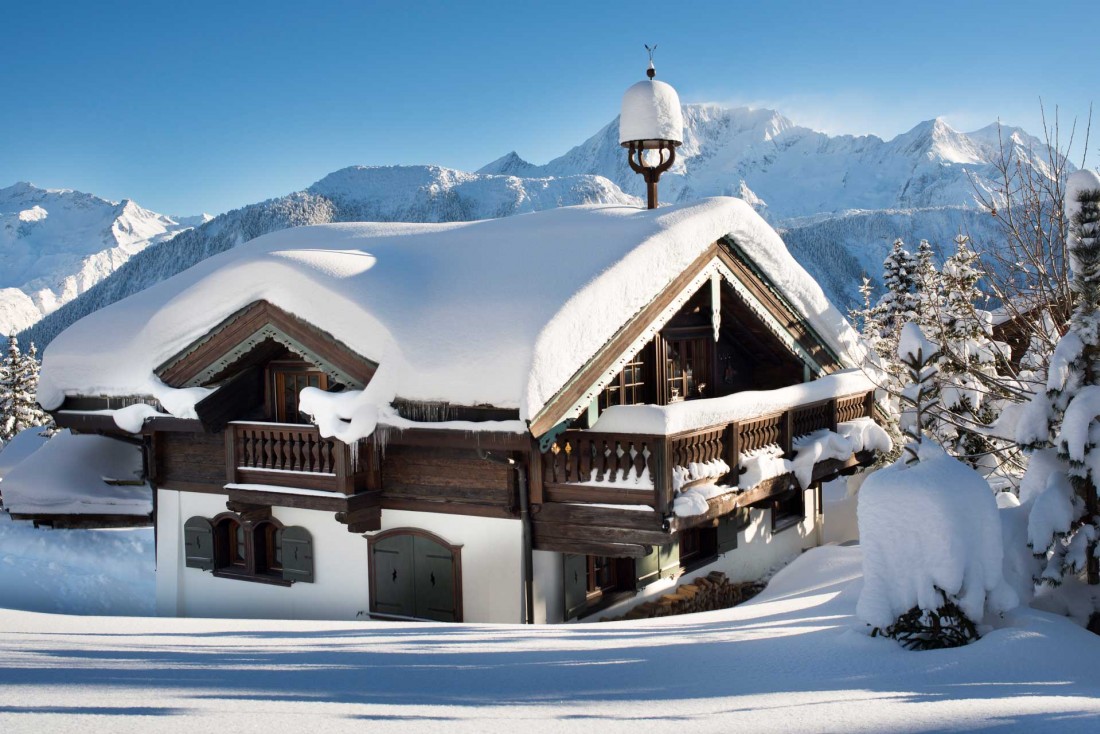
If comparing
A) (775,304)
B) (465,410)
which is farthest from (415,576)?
(775,304)

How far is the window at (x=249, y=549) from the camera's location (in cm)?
1376

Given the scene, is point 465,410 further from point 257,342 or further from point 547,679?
point 547,679

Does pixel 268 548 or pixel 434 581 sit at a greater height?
pixel 268 548

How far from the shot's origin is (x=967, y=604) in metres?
7.30

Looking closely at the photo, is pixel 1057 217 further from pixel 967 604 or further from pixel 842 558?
pixel 967 604

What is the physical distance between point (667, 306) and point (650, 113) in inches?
201

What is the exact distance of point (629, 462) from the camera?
11.5m

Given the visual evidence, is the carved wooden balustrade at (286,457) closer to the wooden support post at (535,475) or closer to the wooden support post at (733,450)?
the wooden support post at (535,475)

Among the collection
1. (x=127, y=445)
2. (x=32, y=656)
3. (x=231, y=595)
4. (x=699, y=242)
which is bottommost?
(x=231, y=595)

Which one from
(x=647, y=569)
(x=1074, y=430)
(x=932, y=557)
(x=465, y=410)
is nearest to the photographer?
(x=932, y=557)

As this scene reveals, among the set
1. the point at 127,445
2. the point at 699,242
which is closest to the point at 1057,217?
the point at 699,242

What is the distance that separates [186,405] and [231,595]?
342 centimetres

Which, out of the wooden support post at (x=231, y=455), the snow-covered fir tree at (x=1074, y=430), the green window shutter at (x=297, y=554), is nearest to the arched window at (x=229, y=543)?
the green window shutter at (x=297, y=554)

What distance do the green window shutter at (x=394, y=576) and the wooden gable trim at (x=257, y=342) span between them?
8.62ft
